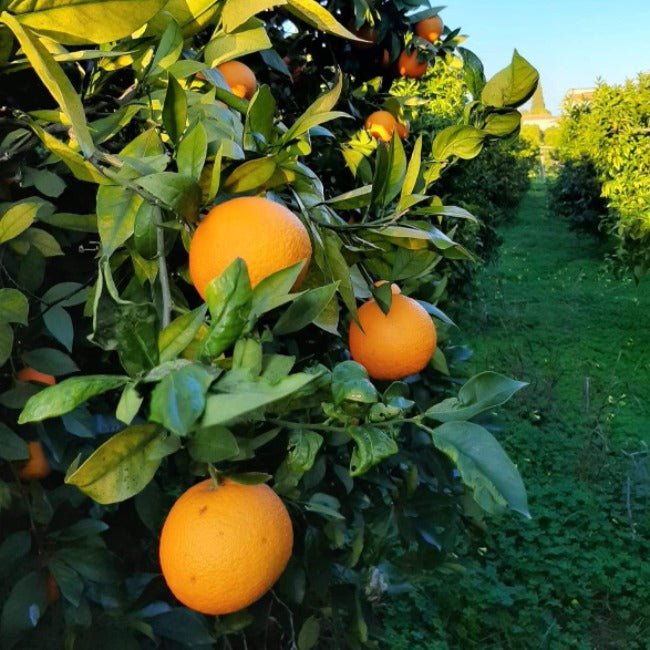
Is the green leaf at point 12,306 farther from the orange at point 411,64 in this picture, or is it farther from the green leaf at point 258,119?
the orange at point 411,64

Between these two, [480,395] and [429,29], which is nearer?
[480,395]

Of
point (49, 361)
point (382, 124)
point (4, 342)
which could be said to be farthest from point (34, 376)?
point (382, 124)

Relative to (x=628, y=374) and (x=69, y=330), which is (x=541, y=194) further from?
(x=69, y=330)

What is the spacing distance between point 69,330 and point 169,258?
16cm

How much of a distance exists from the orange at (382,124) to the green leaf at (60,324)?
0.99 metres

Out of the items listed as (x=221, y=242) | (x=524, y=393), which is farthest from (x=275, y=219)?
(x=524, y=393)

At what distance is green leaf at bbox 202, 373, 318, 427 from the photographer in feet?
1.20

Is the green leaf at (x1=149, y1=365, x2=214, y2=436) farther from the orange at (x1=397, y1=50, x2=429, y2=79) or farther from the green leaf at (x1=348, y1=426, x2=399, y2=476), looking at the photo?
the orange at (x1=397, y1=50, x2=429, y2=79)

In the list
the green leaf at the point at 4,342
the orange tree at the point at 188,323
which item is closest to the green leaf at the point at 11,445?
the orange tree at the point at 188,323

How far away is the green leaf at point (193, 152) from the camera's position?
0.55 m

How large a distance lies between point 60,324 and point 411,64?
1.50 m

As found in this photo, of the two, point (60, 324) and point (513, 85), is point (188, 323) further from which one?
point (513, 85)

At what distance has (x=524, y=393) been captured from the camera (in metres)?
5.03

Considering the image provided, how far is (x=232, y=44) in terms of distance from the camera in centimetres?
72
